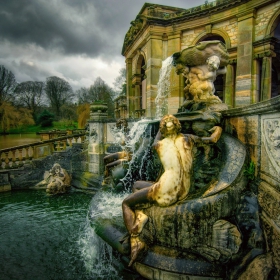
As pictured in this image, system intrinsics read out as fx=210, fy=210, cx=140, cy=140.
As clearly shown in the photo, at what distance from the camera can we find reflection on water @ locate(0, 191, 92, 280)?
3.62 metres

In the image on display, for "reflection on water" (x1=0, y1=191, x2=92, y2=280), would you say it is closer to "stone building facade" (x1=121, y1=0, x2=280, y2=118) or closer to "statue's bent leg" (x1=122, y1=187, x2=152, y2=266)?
"statue's bent leg" (x1=122, y1=187, x2=152, y2=266)

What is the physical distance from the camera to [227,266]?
95.0 inches

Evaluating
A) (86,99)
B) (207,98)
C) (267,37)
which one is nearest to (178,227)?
(207,98)

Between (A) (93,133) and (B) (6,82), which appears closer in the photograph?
(A) (93,133)

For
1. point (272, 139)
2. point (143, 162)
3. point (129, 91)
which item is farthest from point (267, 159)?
point (129, 91)

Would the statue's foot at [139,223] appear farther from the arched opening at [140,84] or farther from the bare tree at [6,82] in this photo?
the bare tree at [6,82]

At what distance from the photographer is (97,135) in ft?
29.1

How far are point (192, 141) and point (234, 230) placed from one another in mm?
1159

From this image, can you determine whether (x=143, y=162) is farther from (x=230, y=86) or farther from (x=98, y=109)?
(x=230, y=86)

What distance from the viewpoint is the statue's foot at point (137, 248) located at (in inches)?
99.3

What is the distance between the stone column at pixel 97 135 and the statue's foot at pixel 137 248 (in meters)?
6.39

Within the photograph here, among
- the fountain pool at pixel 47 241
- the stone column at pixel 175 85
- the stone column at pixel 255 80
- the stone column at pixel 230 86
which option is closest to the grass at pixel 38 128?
the fountain pool at pixel 47 241

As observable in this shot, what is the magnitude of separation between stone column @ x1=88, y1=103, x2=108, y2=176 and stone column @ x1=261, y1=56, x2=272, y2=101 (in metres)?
6.99

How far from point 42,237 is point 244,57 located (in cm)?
1020
